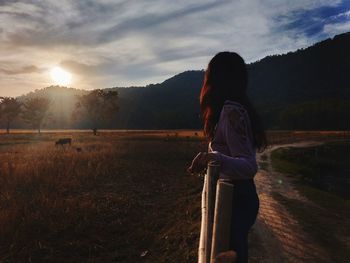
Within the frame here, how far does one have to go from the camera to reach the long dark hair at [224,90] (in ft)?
9.61

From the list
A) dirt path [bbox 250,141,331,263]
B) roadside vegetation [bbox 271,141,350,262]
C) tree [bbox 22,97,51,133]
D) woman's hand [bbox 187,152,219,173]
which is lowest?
roadside vegetation [bbox 271,141,350,262]

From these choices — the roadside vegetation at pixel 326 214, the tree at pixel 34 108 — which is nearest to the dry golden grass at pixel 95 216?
the roadside vegetation at pixel 326 214

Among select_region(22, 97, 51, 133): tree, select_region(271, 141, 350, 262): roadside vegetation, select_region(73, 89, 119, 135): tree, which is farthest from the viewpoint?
select_region(22, 97, 51, 133): tree

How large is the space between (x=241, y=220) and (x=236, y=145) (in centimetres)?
54

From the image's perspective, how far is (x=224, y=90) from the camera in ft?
9.77

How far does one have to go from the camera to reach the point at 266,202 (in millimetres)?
12578

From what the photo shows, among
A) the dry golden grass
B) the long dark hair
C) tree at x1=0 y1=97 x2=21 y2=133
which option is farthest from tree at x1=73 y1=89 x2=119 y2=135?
the long dark hair

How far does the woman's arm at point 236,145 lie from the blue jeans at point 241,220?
6.5 inches

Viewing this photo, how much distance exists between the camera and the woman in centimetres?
272

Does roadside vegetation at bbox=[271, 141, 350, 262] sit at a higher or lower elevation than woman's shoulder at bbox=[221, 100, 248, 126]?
lower

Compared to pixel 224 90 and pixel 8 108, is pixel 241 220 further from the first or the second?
pixel 8 108

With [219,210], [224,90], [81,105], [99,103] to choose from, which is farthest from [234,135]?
[81,105]

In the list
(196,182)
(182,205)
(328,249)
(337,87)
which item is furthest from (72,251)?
(337,87)

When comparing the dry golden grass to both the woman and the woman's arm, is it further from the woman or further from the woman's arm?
the woman's arm
